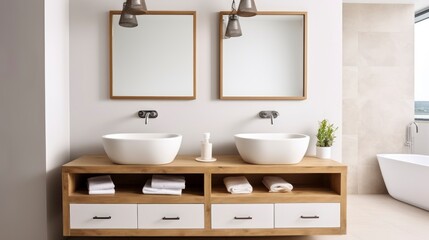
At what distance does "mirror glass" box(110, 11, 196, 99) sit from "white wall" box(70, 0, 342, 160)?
0.23ft

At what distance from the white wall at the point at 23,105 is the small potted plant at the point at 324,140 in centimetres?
205

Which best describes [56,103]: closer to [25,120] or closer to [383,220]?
[25,120]

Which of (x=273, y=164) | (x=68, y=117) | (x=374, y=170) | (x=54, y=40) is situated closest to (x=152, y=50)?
(x=54, y=40)

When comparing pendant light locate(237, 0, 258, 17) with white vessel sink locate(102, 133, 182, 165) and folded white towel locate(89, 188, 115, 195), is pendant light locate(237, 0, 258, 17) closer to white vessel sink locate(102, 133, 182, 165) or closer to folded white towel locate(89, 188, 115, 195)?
white vessel sink locate(102, 133, 182, 165)

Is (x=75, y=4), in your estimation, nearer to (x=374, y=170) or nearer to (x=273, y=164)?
(x=273, y=164)

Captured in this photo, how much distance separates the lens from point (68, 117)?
2537 mm

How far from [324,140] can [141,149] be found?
1.44 m

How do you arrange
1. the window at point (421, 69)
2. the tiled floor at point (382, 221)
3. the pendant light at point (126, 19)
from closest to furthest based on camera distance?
the pendant light at point (126, 19), the tiled floor at point (382, 221), the window at point (421, 69)

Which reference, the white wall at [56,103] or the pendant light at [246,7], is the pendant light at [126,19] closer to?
the white wall at [56,103]

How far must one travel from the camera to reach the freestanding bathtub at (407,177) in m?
3.09

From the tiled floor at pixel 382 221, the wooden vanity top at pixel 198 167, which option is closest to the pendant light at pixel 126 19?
the wooden vanity top at pixel 198 167

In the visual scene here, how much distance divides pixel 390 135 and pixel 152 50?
307 cm

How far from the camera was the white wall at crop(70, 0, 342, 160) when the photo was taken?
255cm

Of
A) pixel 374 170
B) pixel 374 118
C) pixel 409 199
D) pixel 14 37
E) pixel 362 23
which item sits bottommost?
pixel 409 199
